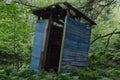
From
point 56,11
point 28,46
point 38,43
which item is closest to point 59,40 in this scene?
point 38,43

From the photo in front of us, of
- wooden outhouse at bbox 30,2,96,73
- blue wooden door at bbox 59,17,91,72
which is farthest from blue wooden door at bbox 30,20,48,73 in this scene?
blue wooden door at bbox 59,17,91,72

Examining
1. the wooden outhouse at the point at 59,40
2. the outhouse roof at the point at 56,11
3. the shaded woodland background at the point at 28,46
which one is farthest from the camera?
the outhouse roof at the point at 56,11

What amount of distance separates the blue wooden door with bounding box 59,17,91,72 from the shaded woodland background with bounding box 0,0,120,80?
0.58m

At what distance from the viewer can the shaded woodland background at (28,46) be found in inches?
316

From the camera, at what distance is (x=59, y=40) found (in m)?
10.9

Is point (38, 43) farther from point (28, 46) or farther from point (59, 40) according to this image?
point (28, 46)

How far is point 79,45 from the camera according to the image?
1070cm

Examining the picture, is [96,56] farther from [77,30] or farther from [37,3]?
[37,3]

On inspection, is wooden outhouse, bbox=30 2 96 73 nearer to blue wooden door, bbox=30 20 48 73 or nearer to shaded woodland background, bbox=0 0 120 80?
blue wooden door, bbox=30 20 48 73

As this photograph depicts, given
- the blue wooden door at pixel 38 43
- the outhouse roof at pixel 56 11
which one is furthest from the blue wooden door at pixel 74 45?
the blue wooden door at pixel 38 43

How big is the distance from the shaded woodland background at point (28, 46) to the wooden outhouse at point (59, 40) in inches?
24.1

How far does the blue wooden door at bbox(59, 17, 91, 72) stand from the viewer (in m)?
9.43

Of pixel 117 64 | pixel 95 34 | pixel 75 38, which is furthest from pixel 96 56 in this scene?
pixel 75 38

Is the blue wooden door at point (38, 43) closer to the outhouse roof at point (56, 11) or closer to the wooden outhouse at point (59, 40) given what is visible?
the wooden outhouse at point (59, 40)
